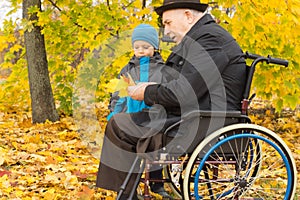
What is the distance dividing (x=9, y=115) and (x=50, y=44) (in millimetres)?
1310

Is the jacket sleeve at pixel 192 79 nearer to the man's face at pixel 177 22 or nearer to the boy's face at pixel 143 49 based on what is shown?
the man's face at pixel 177 22

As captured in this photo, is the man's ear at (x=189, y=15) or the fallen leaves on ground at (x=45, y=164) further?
the fallen leaves on ground at (x=45, y=164)

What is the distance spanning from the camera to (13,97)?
6.87 metres

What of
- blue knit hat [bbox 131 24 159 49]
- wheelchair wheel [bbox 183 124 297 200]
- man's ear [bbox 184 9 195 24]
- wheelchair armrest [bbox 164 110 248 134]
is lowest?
wheelchair wheel [bbox 183 124 297 200]

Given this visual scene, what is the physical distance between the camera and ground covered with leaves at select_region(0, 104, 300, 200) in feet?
11.0

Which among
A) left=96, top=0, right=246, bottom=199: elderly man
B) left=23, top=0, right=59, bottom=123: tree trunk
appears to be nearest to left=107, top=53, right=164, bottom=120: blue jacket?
left=96, top=0, right=246, bottom=199: elderly man

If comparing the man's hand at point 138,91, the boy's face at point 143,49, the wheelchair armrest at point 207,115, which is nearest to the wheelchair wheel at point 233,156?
the wheelchair armrest at point 207,115

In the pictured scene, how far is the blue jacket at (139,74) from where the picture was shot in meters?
3.05

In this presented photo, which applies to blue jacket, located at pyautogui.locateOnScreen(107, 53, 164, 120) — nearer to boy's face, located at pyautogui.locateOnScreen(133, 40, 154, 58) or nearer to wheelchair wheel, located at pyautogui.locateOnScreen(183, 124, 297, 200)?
boy's face, located at pyautogui.locateOnScreen(133, 40, 154, 58)

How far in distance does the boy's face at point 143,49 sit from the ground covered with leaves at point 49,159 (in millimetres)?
1001

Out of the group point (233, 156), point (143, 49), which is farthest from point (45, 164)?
point (233, 156)

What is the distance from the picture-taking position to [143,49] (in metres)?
3.12

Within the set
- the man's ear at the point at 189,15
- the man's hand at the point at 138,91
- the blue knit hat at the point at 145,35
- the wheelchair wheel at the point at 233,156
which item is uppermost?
the man's ear at the point at 189,15

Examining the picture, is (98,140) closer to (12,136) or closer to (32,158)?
(32,158)
